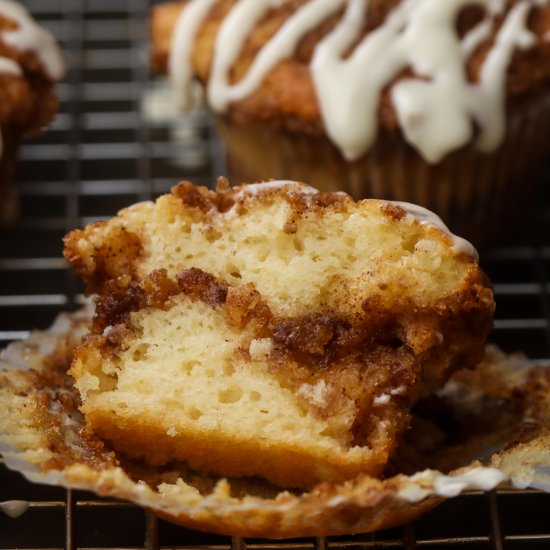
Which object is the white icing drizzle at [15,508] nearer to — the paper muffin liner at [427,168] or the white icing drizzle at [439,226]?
the white icing drizzle at [439,226]

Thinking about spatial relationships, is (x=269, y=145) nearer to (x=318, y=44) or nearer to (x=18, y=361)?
(x=318, y=44)

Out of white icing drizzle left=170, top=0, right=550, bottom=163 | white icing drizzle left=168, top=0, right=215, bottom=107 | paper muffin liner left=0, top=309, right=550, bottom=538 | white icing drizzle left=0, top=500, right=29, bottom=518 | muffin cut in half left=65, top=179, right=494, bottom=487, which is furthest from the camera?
white icing drizzle left=168, top=0, right=215, bottom=107

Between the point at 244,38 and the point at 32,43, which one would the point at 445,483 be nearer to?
the point at 244,38

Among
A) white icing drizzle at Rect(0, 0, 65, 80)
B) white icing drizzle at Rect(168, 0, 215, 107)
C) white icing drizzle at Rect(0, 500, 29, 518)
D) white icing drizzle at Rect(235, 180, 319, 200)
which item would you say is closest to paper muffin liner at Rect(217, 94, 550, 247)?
white icing drizzle at Rect(168, 0, 215, 107)

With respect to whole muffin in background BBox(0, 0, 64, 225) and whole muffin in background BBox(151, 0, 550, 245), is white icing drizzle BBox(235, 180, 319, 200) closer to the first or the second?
whole muffin in background BBox(151, 0, 550, 245)

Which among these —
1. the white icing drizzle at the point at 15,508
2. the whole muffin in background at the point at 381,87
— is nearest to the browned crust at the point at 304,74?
the whole muffin in background at the point at 381,87

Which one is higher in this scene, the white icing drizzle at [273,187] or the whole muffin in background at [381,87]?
the whole muffin in background at [381,87]
